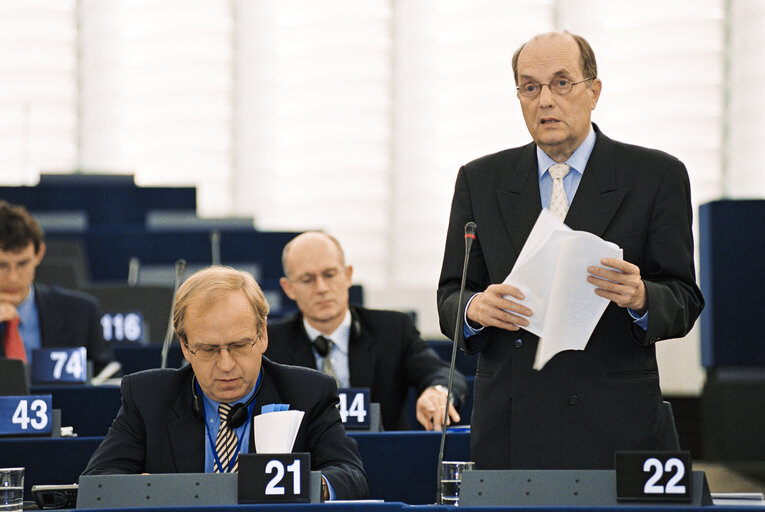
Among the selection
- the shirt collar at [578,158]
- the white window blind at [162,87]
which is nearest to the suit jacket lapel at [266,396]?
the shirt collar at [578,158]

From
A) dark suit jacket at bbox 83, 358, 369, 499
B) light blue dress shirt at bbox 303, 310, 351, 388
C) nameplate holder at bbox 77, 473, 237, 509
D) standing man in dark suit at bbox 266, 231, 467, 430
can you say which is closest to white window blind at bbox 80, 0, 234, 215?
standing man in dark suit at bbox 266, 231, 467, 430

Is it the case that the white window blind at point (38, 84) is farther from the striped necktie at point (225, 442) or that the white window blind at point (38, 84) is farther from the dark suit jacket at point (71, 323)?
the striped necktie at point (225, 442)

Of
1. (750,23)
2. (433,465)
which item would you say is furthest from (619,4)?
(433,465)

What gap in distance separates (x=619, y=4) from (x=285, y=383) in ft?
24.8

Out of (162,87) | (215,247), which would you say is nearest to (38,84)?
(162,87)

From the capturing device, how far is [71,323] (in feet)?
16.3

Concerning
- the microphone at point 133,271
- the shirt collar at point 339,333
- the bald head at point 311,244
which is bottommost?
the shirt collar at point 339,333

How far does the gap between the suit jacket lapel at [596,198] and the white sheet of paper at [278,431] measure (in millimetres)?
716

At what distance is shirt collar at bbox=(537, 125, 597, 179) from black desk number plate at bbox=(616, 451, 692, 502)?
79cm

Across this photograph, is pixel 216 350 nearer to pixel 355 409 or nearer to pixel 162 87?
pixel 355 409

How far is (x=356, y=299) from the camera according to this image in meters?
6.97

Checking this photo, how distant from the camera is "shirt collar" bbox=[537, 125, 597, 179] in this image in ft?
Answer: 7.87

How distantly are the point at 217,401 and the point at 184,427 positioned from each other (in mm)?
99

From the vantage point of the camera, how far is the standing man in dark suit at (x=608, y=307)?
227cm
